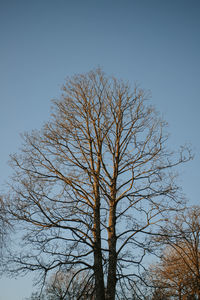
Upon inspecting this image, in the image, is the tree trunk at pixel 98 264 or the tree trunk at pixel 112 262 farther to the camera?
the tree trunk at pixel 112 262

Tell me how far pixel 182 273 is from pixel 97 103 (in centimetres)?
1093

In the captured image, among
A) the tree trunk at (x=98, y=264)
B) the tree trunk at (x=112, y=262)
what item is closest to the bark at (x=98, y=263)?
the tree trunk at (x=98, y=264)

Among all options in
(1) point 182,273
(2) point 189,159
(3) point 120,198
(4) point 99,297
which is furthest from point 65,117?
(1) point 182,273

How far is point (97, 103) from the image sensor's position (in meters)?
8.99

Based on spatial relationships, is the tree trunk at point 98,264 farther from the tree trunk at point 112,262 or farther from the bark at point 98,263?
the tree trunk at point 112,262

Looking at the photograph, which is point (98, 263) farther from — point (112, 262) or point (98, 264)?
point (112, 262)

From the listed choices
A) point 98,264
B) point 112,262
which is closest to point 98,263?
point 98,264

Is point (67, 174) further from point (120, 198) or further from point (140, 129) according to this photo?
point (140, 129)

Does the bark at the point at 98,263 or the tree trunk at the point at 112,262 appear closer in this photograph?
the bark at the point at 98,263

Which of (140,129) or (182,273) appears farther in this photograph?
(182,273)

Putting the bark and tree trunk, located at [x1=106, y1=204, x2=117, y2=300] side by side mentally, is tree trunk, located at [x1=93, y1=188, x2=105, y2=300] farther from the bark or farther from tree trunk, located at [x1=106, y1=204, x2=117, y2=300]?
tree trunk, located at [x1=106, y1=204, x2=117, y2=300]

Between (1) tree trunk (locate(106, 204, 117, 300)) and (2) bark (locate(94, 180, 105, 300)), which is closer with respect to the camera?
(2) bark (locate(94, 180, 105, 300))

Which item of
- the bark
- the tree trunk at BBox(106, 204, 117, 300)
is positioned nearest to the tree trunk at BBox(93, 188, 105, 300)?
the bark

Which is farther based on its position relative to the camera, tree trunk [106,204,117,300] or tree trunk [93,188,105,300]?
tree trunk [106,204,117,300]
